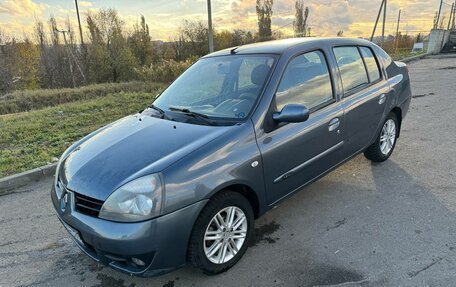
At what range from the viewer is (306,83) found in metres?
3.39

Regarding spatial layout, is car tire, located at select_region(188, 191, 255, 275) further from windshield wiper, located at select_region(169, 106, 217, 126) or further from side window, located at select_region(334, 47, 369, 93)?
side window, located at select_region(334, 47, 369, 93)

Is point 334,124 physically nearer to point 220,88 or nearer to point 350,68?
point 350,68

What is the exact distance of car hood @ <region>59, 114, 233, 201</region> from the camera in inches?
96.7

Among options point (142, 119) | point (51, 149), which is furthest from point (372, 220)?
point (51, 149)

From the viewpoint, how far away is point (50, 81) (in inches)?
1395

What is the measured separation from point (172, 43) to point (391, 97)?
115 feet

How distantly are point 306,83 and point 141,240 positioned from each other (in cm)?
212

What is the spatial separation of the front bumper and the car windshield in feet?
3.37

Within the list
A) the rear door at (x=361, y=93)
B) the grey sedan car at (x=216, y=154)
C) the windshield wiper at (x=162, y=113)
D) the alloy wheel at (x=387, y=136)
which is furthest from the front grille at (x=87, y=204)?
the alloy wheel at (x=387, y=136)

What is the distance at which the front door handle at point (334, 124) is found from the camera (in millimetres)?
3508

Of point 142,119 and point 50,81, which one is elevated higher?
point 142,119

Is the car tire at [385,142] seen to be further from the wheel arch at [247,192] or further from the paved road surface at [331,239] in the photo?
the wheel arch at [247,192]

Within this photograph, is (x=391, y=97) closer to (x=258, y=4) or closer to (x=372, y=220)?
(x=372, y=220)

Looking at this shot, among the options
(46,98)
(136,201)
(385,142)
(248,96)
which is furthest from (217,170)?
(46,98)
